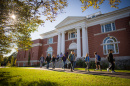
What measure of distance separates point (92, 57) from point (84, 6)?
42.4 ft

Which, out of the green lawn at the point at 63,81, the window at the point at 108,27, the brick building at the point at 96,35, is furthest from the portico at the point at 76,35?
the green lawn at the point at 63,81

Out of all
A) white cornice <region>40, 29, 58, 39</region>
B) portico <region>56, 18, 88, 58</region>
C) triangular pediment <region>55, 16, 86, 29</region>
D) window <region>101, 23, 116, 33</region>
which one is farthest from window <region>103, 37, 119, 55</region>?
white cornice <region>40, 29, 58, 39</region>

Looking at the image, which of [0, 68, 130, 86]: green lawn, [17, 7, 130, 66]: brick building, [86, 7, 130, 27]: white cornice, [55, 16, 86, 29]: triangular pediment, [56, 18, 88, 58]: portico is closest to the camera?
[0, 68, 130, 86]: green lawn

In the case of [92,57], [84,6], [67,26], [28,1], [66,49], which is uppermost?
[67,26]

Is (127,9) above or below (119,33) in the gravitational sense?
above

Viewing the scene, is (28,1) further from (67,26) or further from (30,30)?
(67,26)

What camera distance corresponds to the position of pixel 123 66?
1162cm

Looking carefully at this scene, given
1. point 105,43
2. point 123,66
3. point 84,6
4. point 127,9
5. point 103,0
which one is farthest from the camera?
point 105,43

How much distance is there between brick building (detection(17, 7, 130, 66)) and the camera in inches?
565

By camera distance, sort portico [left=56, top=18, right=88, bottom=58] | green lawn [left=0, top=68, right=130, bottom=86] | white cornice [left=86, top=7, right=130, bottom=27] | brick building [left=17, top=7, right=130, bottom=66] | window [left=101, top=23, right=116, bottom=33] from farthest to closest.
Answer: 1. portico [left=56, top=18, right=88, bottom=58]
2. window [left=101, top=23, right=116, bottom=33]
3. white cornice [left=86, top=7, right=130, bottom=27]
4. brick building [left=17, top=7, right=130, bottom=66]
5. green lawn [left=0, top=68, right=130, bottom=86]

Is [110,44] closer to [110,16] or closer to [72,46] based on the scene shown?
[110,16]

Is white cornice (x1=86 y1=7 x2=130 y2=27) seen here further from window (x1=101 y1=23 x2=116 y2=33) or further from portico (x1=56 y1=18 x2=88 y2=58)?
portico (x1=56 y1=18 x2=88 y2=58)

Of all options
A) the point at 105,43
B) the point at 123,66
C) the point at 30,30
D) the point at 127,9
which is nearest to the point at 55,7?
the point at 30,30

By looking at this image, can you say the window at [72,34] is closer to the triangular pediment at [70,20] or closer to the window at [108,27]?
the triangular pediment at [70,20]
